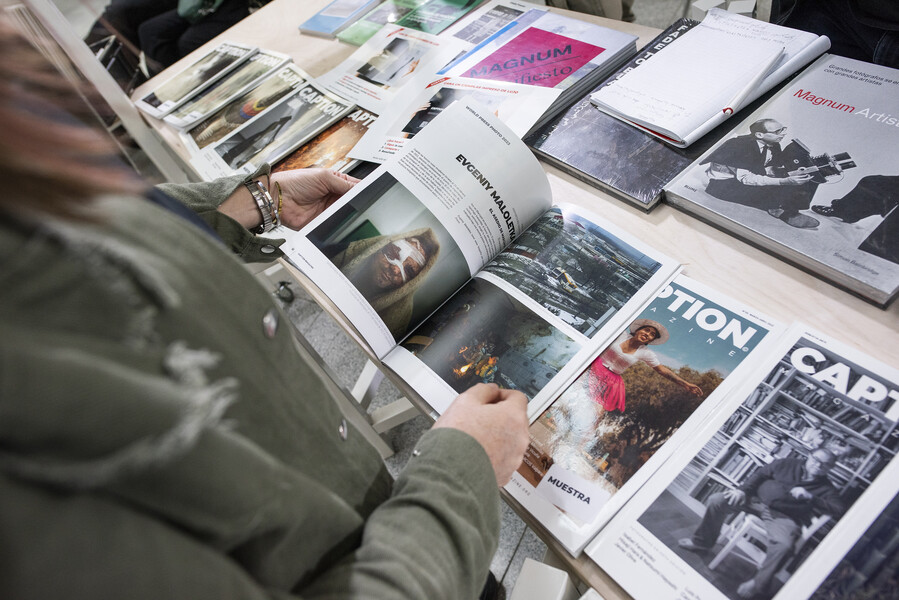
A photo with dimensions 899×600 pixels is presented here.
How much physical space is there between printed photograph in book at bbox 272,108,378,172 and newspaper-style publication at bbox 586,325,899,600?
0.75 metres

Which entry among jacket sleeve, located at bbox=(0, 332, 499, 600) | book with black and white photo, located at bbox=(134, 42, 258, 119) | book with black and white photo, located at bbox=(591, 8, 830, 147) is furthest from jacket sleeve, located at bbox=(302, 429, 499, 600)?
book with black and white photo, located at bbox=(134, 42, 258, 119)

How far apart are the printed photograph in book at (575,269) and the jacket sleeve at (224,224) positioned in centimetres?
36

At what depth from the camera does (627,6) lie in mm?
1268

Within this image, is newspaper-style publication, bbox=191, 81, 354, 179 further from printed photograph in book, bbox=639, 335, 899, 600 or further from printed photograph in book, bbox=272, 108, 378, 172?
printed photograph in book, bbox=639, 335, 899, 600

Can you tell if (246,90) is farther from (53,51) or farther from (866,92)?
(866,92)

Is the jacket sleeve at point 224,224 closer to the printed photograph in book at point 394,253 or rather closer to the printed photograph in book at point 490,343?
the printed photograph in book at point 394,253

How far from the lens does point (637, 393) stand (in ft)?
1.86

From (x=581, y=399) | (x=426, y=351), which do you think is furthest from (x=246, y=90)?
(x=581, y=399)

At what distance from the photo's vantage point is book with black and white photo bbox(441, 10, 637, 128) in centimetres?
92

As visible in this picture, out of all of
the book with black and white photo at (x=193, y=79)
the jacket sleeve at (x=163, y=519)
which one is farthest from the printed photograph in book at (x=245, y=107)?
the jacket sleeve at (x=163, y=519)

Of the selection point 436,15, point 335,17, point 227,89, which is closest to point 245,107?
point 227,89

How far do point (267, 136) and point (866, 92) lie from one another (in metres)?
1.04

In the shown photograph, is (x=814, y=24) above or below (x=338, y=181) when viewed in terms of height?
above

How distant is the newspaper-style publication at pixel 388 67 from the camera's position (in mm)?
1069
